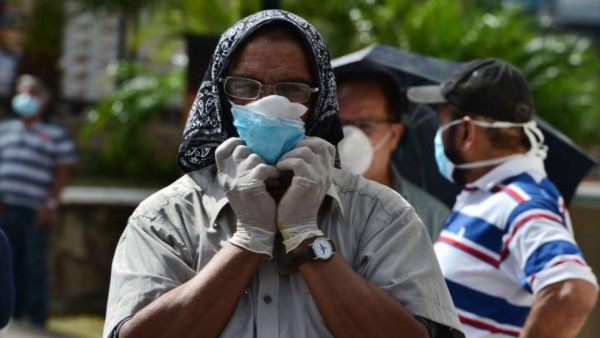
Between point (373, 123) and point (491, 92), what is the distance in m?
0.62

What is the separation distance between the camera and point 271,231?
8.16ft

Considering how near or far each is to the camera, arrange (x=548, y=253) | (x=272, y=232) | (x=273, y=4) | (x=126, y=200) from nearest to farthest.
→ (x=272, y=232)
(x=548, y=253)
(x=273, y=4)
(x=126, y=200)

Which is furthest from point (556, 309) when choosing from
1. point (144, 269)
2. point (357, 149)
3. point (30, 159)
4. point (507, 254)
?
point (30, 159)

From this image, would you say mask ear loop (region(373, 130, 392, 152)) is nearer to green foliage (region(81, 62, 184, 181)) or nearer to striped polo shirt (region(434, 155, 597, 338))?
striped polo shirt (region(434, 155, 597, 338))

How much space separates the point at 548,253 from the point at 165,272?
1.52 metres

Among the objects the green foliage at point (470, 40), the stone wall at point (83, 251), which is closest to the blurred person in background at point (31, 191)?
the stone wall at point (83, 251)

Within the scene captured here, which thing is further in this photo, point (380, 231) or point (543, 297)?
point (543, 297)

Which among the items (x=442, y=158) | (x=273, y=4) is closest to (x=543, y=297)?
(x=442, y=158)

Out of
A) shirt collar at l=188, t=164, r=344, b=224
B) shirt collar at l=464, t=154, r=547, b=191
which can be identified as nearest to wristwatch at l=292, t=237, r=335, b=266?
shirt collar at l=188, t=164, r=344, b=224

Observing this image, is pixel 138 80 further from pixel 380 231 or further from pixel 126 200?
pixel 380 231

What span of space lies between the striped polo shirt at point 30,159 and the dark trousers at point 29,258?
11cm

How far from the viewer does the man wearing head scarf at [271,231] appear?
8.09 ft

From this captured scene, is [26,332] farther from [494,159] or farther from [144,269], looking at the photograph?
[144,269]

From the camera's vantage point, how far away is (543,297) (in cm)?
364
